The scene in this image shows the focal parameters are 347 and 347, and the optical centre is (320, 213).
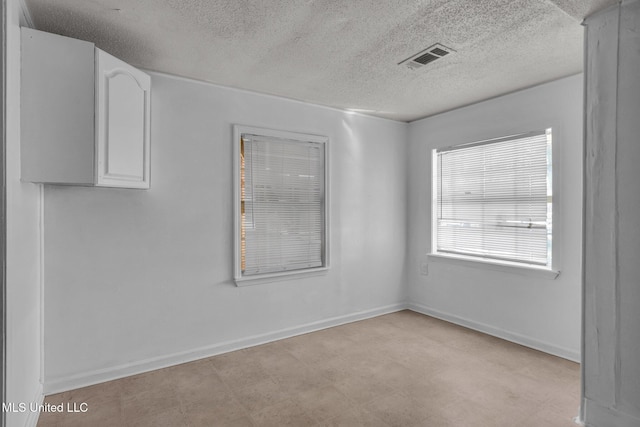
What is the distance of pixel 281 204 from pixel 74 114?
189 centimetres

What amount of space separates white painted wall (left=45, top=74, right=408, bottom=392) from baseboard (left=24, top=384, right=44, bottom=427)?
0.10 m

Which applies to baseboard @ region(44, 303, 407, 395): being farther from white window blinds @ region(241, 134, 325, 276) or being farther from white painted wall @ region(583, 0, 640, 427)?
white painted wall @ region(583, 0, 640, 427)

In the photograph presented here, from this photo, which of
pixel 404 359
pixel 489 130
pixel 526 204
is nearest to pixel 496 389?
pixel 404 359

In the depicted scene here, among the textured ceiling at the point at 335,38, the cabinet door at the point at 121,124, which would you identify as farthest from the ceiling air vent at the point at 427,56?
the cabinet door at the point at 121,124

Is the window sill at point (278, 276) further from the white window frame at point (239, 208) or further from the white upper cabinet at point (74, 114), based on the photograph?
the white upper cabinet at point (74, 114)

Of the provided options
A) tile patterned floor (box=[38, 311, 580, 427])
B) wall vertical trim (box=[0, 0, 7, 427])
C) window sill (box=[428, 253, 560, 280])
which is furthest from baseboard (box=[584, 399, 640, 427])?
wall vertical trim (box=[0, 0, 7, 427])

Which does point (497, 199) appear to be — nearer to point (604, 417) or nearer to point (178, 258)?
Answer: point (604, 417)

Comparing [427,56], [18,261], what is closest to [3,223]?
[18,261]

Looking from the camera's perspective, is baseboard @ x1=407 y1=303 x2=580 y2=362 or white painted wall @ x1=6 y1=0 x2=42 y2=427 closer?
white painted wall @ x1=6 y1=0 x2=42 y2=427

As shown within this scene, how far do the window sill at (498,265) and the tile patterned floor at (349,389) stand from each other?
71 cm

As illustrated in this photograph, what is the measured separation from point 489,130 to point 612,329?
92.9 inches

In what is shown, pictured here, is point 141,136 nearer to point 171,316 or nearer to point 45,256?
point 45,256

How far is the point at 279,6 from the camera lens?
1.98 m

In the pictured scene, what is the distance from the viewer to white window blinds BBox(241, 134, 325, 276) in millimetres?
3371
